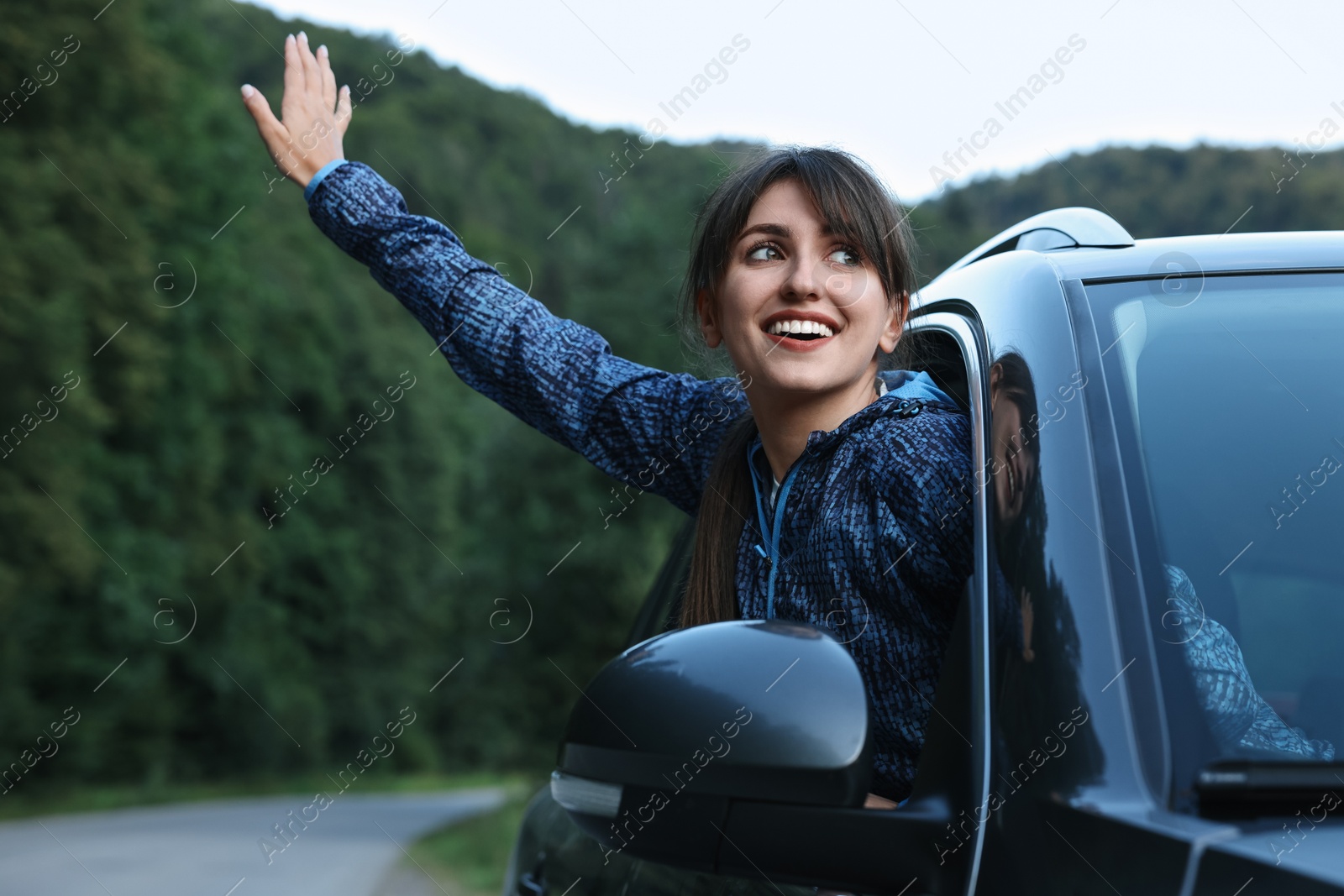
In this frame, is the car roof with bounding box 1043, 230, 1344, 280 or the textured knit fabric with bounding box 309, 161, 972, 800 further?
the car roof with bounding box 1043, 230, 1344, 280

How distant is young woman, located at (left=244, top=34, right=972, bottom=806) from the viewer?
5.02 feet

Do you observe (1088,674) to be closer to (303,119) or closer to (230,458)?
(303,119)

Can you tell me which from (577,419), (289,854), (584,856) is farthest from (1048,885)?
(289,854)

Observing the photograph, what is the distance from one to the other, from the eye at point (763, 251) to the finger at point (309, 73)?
43.9 inches

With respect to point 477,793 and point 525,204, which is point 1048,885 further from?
point 525,204

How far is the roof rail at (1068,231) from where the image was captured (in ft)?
5.97

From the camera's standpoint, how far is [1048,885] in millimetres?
1134

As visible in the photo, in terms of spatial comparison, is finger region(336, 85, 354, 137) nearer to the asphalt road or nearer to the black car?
the black car

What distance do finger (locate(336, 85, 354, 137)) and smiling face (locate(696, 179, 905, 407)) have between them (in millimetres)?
1051

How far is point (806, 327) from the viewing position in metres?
1.77

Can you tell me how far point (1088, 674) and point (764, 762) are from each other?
11.5 inches
